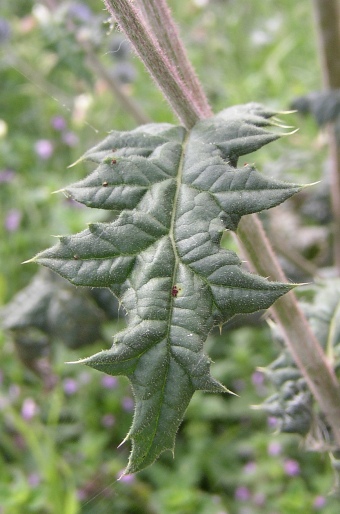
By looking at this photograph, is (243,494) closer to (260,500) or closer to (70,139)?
(260,500)

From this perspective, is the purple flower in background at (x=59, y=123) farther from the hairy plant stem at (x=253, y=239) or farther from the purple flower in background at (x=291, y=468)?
the hairy plant stem at (x=253, y=239)

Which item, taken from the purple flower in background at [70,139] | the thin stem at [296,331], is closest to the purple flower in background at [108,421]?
the thin stem at [296,331]

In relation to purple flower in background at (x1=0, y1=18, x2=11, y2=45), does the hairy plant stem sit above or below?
below

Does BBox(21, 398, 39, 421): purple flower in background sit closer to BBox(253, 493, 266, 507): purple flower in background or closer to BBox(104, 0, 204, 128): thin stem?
BBox(253, 493, 266, 507): purple flower in background

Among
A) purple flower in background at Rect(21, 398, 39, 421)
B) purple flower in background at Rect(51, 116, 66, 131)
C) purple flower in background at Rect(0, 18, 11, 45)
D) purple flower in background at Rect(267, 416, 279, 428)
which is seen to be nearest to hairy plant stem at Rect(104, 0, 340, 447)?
purple flower in background at Rect(267, 416, 279, 428)

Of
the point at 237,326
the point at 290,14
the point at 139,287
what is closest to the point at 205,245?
the point at 139,287
